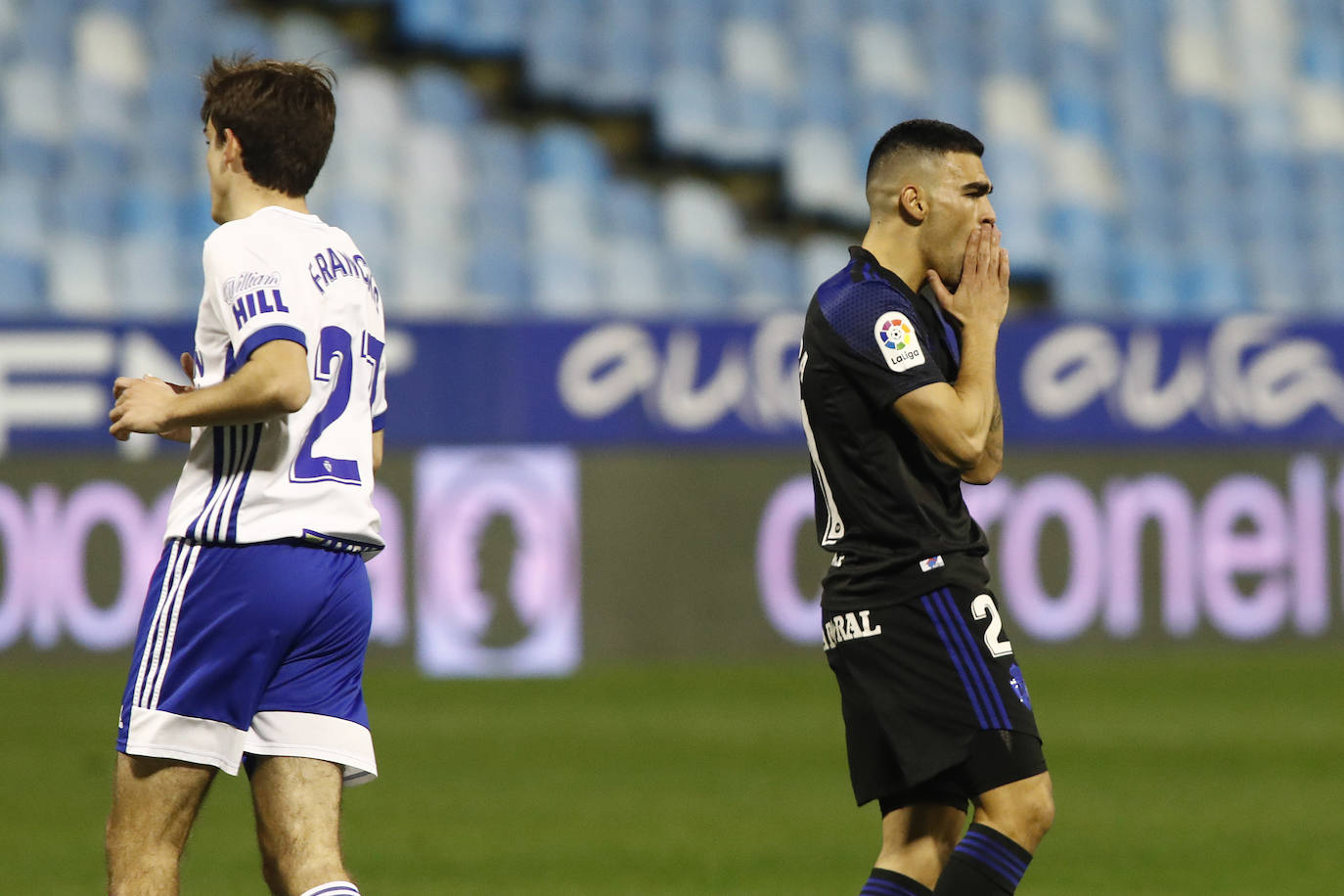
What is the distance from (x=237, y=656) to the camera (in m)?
3.45

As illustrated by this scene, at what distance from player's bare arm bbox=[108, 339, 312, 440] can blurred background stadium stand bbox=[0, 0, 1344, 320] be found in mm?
9386

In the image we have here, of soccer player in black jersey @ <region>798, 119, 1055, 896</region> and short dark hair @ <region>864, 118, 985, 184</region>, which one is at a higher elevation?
short dark hair @ <region>864, 118, 985, 184</region>

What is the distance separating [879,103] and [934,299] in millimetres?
11730

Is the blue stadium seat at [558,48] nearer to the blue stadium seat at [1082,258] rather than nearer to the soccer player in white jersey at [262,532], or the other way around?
the blue stadium seat at [1082,258]

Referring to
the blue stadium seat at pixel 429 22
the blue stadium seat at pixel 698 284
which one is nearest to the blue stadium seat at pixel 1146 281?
the blue stadium seat at pixel 698 284

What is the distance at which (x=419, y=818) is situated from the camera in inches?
293

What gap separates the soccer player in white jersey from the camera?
3426 mm

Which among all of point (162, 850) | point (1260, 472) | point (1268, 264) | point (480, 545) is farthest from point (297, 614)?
point (1268, 264)

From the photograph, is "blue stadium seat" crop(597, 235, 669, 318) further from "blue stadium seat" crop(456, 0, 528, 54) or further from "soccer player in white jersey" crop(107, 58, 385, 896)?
"soccer player in white jersey" crop(107, 58, 385, 896)

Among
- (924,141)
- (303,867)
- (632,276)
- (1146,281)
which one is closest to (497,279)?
(632,276)

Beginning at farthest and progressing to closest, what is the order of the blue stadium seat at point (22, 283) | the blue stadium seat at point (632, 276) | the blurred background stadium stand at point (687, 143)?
the blue stadium seat at point (632, 276) < the blurred background stadium stand at point (687, 143) < the blue stadium seat at point (22, 283)

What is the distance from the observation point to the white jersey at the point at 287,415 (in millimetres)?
3455

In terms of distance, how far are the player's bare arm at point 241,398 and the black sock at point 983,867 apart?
140cm

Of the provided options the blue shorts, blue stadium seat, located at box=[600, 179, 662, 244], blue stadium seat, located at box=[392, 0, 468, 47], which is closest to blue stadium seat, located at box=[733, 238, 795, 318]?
blue stadium seat, located at box=[600, 179, 662, 244]
